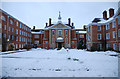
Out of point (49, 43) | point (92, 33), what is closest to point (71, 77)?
point (92, 33)

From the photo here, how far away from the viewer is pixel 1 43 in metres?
21.3

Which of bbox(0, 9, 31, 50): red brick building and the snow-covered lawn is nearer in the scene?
the snow-covered lawn

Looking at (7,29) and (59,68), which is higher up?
(7,29)

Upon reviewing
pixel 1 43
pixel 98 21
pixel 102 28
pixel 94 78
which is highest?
pixel 98 21

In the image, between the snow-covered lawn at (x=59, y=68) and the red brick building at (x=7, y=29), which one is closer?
the snow-covered lawn at (x=59, y=68)

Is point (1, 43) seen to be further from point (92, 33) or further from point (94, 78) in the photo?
point (92, 33)

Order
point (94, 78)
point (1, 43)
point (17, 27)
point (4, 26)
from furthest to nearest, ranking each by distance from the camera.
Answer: point (17, 27) → point (4, 26) → point (1, 43) → point (94, 78)

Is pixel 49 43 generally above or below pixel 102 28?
below

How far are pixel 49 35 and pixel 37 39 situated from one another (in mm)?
12057

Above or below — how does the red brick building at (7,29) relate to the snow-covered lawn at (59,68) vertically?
above

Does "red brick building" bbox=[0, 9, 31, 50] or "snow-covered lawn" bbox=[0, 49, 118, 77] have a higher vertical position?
"red brick building" bbox=[0, 9, 31, 50]

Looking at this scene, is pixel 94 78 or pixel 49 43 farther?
pixel 49 43

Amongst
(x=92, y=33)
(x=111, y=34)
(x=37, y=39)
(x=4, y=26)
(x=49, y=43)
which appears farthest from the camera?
(x=37, y=39)

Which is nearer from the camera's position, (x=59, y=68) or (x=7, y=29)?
(x=59, y=68)
